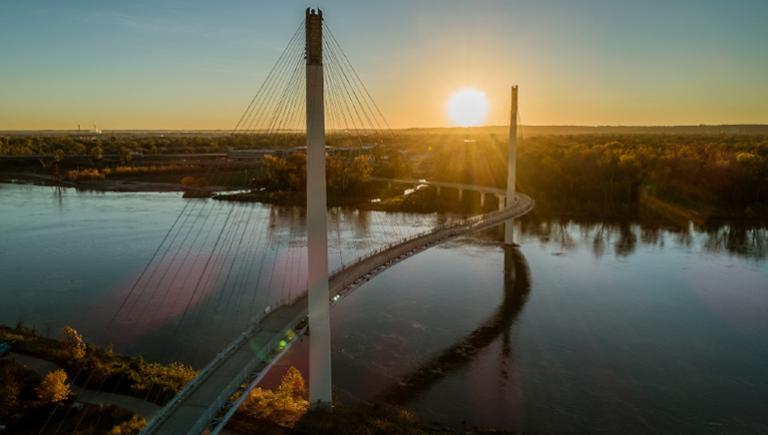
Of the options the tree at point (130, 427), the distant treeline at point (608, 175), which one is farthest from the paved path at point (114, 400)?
the distant treeline at point (608, 175)

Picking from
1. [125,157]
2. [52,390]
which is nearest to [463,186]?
[52,390]

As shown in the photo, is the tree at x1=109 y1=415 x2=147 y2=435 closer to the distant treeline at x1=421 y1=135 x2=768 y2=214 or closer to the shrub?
the distant treeline at x1=421 y1=135 x2=768 y2=214

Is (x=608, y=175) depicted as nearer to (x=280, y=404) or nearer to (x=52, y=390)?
(x=280, y=404)

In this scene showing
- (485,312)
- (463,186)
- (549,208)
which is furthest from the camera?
(463,186)

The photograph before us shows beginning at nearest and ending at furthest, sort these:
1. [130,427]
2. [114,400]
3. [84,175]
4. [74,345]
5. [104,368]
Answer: [130,427] → [114,400] → [104,368] → [74,345] → [84,175]

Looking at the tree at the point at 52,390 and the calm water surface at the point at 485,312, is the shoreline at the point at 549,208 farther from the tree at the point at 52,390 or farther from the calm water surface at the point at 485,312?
the tree at the point at 52,390

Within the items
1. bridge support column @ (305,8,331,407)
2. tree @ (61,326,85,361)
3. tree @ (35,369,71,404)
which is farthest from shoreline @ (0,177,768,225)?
tree @ (35,369,71,404)
